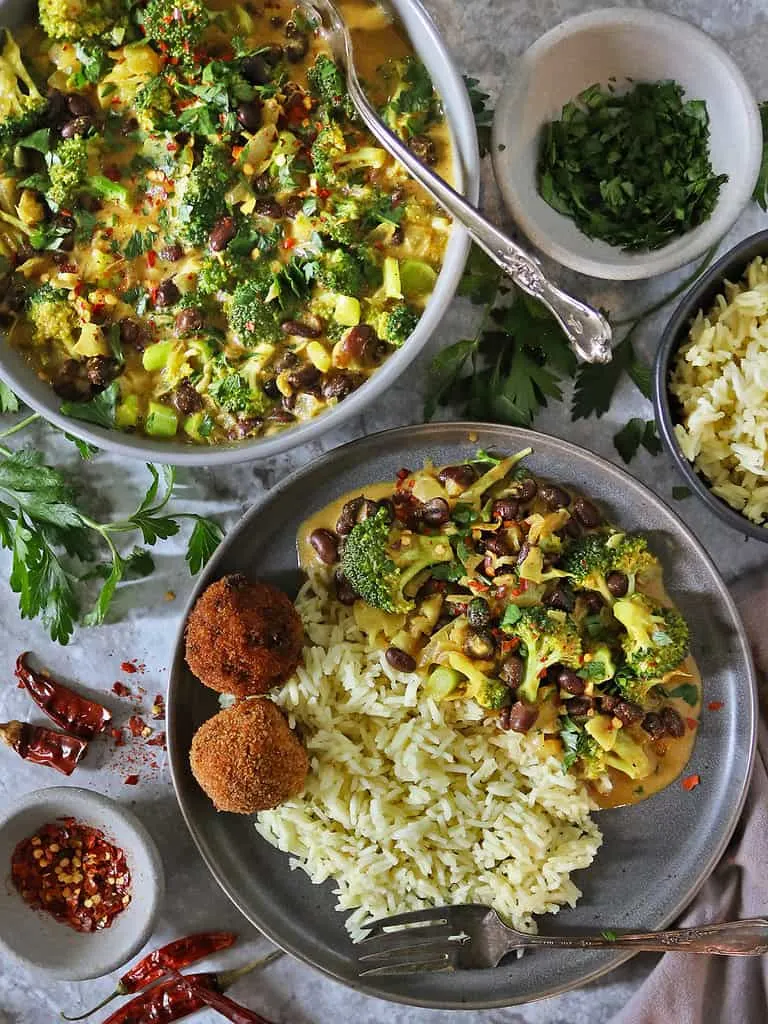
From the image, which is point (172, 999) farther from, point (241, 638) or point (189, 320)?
point (189, 320)

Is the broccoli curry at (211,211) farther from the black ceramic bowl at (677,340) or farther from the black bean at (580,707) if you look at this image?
the black bean at (580,707)

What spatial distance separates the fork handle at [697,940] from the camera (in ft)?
9.59

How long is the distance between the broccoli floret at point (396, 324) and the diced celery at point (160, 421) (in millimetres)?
693

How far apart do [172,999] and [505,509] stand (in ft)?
7.10

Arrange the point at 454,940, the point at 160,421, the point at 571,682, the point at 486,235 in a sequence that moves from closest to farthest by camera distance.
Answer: the point at 486,235
the point at 160,421
the point at 571,682
the point at 454,940

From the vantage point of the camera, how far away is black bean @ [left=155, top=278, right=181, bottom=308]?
277 centimetres

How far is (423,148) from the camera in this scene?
2777mm

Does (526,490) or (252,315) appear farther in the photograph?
(526,490)

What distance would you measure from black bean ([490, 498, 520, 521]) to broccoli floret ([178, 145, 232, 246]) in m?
1.22

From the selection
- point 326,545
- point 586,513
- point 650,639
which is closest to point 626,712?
point 650,639

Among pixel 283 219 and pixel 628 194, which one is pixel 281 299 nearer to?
pixel 283 219

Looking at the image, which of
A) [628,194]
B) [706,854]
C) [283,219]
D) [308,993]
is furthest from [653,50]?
[308,993]

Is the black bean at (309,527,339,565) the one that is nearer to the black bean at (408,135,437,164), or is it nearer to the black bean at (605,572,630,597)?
the black bean at (605,572,630,597)

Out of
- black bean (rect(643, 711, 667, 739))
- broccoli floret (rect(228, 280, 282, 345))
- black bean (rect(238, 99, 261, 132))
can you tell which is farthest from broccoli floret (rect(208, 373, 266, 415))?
black bean (rect(643, 711, 667, 739))
